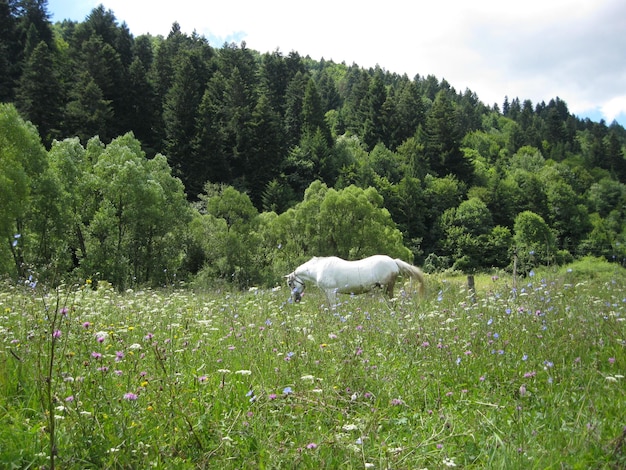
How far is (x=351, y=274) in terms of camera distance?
12594 millimetres

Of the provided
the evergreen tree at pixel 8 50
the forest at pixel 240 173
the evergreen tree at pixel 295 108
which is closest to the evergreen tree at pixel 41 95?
the forest at pixel 240 173

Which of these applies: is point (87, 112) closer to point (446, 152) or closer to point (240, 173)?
point (240, 173)

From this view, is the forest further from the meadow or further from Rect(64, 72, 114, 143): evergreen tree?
the meadow

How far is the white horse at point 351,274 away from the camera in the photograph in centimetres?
1255

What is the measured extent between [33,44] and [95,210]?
5311cm

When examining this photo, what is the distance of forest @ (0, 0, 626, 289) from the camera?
24.7 metres

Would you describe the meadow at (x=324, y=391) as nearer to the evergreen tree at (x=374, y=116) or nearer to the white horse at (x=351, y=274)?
the white horse at (x=351, y=274)

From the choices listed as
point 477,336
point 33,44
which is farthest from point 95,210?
point 33,44

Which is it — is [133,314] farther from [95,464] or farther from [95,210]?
[95,210]

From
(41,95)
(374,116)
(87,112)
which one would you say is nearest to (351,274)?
(87,112)

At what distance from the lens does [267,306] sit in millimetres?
7973

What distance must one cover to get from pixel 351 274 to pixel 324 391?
885cm

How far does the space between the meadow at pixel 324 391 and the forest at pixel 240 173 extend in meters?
0.93

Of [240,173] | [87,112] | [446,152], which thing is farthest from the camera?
[446,152]
